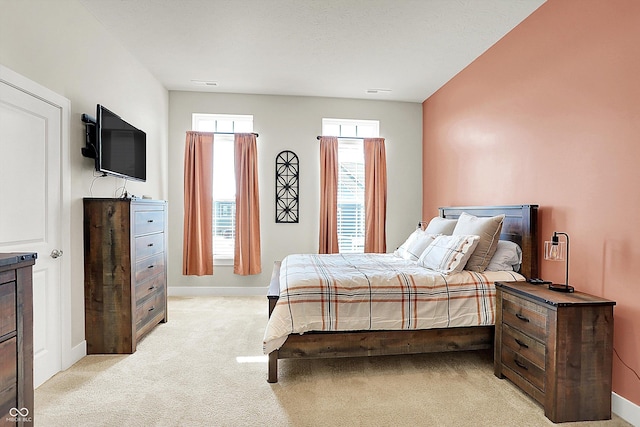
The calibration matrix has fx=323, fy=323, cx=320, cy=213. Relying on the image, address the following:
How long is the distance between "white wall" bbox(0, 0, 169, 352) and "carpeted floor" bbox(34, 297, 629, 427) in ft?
2.06

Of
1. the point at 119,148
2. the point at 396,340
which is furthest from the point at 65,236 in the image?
the point at 396,340

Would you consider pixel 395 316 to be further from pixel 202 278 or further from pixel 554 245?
pixel 202 278

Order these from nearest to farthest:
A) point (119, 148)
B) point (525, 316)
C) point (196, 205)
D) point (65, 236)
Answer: point (525, 316)
point (65, 236)
point (119, 148)
point (196, 205)

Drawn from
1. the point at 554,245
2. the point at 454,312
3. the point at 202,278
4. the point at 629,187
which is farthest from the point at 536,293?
the point at 202,278

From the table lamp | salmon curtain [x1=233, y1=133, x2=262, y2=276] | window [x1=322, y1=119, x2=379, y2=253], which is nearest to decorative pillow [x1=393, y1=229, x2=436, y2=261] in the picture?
the table lamp

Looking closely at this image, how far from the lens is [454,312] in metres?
2.38

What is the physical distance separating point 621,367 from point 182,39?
4.28 metres

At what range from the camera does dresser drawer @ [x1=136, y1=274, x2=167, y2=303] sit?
2.88 m

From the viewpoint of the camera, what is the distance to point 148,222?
307 centimetres

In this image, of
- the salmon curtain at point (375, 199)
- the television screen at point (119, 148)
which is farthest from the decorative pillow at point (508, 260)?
the television screen at point (119, 148)

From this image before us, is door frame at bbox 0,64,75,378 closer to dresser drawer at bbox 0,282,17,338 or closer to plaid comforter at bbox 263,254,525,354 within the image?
dresser drawer at bbox 0,282,17,338

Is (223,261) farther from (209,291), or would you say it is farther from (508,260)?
(508,260)

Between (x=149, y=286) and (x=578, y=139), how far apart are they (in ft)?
12.3

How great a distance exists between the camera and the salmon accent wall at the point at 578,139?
6.27 ft
